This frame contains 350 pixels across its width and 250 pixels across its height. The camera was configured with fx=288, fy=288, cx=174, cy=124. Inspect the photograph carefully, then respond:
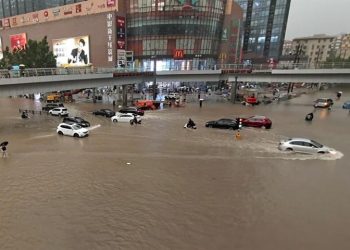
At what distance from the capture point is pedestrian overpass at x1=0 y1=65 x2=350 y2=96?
117ft

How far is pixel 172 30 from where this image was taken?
83500mm

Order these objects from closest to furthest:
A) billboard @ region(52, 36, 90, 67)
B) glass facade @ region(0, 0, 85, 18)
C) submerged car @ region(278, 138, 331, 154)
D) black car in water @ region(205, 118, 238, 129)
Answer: submerged car @ region(278, 138, 331, 154), black car in water @ region(205, 118, 238, 129), billboard @ region(52, 36, 90, 67), glass facade @ region(0, 0, 85, 18)

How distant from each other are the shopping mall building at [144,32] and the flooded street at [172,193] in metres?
54.4

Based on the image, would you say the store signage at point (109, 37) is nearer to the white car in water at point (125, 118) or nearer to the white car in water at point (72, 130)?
the white car in water at point (125, 118)

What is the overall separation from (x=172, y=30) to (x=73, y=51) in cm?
3535

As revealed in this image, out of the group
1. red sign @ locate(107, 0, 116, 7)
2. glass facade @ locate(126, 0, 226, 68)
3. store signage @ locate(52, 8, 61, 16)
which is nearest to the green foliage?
glass facade @ locate(126, 0, 226, 68)

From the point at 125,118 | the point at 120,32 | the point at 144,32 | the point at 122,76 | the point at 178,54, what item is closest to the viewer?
the point at 125,118

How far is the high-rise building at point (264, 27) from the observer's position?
444 ft

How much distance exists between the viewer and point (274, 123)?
38.5 m

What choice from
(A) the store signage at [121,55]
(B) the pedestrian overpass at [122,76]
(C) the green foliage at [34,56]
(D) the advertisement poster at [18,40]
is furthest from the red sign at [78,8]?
(B) the pedestrian overpass at [122,76]

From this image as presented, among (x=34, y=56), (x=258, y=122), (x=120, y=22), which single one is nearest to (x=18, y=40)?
(x=120, y=22)

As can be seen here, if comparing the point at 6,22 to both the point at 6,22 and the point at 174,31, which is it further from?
the point at 174,31

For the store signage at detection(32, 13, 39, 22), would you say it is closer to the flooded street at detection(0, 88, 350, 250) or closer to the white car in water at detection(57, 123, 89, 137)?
the flooded street at detection(0, 88, 350, 250)

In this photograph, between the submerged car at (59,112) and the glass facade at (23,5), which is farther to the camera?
the glass facade at (23,5)
